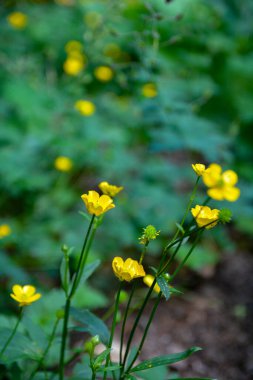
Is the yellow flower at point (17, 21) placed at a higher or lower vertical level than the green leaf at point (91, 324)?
higher

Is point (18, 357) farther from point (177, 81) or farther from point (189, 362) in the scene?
point (177, 81)

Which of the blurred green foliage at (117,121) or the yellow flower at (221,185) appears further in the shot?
the blurred green foliage at (117,121)

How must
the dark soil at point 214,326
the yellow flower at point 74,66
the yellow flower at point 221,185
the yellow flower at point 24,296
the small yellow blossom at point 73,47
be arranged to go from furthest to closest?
the small yellow blossom at point 73,47 → the yellow flower at point 74,66 → the dark soil at point 214,326 → the yellow flower at point 24,296 → the yellow flower at point 221,185

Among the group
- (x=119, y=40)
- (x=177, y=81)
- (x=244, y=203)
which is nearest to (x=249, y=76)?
(x=177, y=81)

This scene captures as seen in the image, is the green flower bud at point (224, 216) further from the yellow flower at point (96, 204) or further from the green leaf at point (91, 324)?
the green leaf at point (91, 324)

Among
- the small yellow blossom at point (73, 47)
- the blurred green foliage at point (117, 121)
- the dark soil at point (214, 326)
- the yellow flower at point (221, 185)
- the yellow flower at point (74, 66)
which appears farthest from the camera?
the small yellow blossom at point (73, 47)

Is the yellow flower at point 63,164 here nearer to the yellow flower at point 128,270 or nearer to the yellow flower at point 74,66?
the yellow flower at point 74,66

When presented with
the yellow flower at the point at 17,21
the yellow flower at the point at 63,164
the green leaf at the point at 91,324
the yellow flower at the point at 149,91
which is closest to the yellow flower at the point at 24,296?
the green leaf at the point at 91,324

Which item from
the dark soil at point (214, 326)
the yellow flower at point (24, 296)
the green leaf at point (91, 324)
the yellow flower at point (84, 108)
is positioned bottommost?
the dark soil at point (214, 326)
